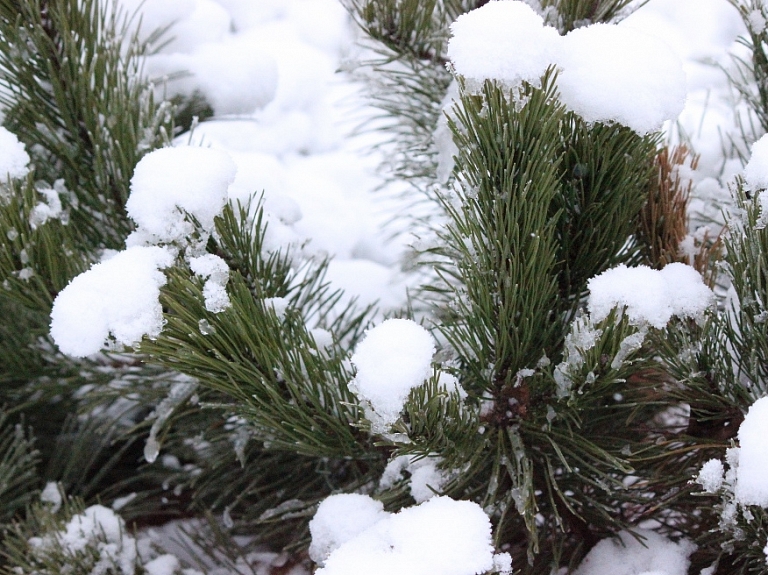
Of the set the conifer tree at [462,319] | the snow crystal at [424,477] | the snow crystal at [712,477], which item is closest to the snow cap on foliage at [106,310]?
the conifer tree at [462,319]

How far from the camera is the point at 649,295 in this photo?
47 cm

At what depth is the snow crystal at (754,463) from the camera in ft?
1.31

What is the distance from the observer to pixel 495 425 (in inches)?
22.0

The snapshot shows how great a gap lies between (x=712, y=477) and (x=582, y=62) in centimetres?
29

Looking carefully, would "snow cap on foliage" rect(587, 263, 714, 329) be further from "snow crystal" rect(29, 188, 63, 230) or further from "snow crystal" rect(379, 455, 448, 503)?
"snow crystal" rect(29, 188, 63, 230)

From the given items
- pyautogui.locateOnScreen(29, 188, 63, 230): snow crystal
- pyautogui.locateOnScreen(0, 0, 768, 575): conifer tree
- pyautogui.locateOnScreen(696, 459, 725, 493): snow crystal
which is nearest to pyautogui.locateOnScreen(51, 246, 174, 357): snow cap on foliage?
pyautogui.locateOnScreen(0, 0, 768, 575): conifer tree

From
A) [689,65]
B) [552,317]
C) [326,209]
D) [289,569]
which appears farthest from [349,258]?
[689,65]

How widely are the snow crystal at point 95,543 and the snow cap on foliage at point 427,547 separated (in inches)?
12.7

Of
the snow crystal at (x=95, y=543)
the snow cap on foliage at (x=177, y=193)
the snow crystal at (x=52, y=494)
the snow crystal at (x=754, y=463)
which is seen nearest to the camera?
the snow crystal at (x=754, y=463)

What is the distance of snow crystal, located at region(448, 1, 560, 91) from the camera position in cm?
42

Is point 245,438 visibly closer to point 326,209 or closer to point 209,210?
point 209,210

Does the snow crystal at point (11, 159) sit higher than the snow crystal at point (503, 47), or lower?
higher

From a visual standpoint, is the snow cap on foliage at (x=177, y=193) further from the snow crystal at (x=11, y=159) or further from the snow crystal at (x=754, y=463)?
the snow crystal at (x=754, y=463)

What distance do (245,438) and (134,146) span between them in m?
0.30
